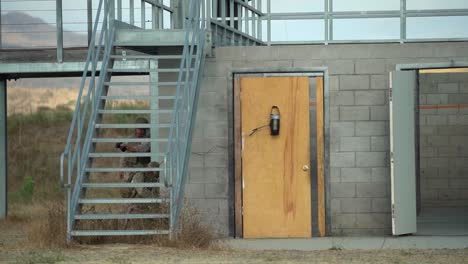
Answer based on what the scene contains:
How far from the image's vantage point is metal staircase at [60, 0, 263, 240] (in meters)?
13.9

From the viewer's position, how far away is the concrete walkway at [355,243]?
48.2 ft

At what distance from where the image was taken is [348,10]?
671 inches

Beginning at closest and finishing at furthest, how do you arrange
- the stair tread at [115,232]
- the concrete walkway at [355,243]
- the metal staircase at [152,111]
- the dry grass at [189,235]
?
the dry grass at [189,235] → the stair tread at [115,232] → the metal staircase at [152,111] → the concrete walkway at [355,243]

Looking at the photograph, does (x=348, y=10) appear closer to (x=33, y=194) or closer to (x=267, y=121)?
(x=267, y=121)

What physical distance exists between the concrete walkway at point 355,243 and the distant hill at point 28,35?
7.60 metres

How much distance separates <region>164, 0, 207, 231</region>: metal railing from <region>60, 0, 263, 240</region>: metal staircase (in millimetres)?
12

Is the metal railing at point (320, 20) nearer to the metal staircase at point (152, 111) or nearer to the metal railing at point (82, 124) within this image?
the metal staircase at point (152, 111)

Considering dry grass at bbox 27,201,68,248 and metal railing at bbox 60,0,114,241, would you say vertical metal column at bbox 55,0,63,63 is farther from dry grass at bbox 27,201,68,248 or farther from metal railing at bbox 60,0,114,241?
dry grass at bbox 27,201,68,248

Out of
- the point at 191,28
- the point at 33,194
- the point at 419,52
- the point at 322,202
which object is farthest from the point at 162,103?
the point at 33,194

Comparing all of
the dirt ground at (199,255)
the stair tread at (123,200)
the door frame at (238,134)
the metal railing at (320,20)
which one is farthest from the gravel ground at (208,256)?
the metal railing at (320,20)

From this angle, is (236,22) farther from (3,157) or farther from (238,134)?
(3,157)

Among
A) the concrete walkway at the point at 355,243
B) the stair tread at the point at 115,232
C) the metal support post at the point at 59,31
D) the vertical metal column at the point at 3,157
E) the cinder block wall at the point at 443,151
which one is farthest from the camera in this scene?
the cinder block wall at the point at 443,151

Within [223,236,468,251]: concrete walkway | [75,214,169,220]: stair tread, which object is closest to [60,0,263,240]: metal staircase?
[75,214,169,220]: stair tread

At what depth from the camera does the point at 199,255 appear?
12898mm
